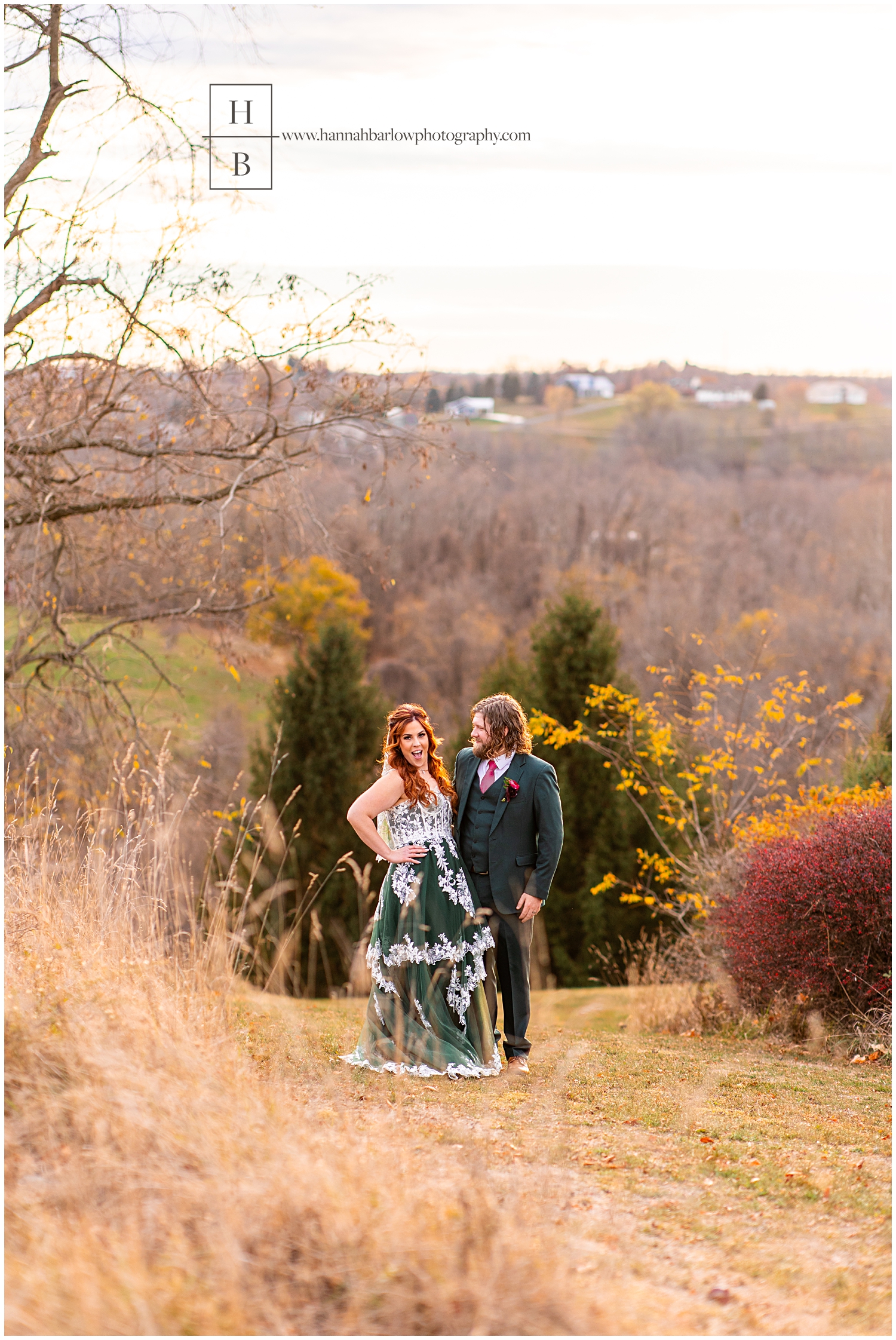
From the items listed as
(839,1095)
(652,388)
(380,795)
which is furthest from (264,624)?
(652,388)

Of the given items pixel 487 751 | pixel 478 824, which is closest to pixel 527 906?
pixel 478 824

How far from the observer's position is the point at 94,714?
9438 mm

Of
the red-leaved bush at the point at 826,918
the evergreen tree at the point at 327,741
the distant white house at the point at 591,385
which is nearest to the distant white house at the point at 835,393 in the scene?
the distant white house at the point at 591,385

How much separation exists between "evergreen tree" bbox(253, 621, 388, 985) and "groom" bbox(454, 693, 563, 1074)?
13532 millimetres

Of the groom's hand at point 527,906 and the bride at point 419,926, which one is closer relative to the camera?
the bride at point 419,926

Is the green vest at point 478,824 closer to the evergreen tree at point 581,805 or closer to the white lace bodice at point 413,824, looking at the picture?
the white lace bodice at point 413,824

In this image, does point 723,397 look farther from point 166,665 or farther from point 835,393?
point 166,665

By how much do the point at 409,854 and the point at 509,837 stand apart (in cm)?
47

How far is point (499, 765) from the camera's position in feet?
17.2

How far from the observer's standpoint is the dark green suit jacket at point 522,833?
515cm

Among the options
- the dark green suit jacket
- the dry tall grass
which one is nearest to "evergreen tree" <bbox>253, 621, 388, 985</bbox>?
the dark green suit jacket

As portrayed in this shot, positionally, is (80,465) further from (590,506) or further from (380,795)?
(590,506)

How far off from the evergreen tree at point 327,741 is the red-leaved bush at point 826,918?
12043mm

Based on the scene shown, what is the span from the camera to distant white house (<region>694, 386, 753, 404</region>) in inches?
2452
